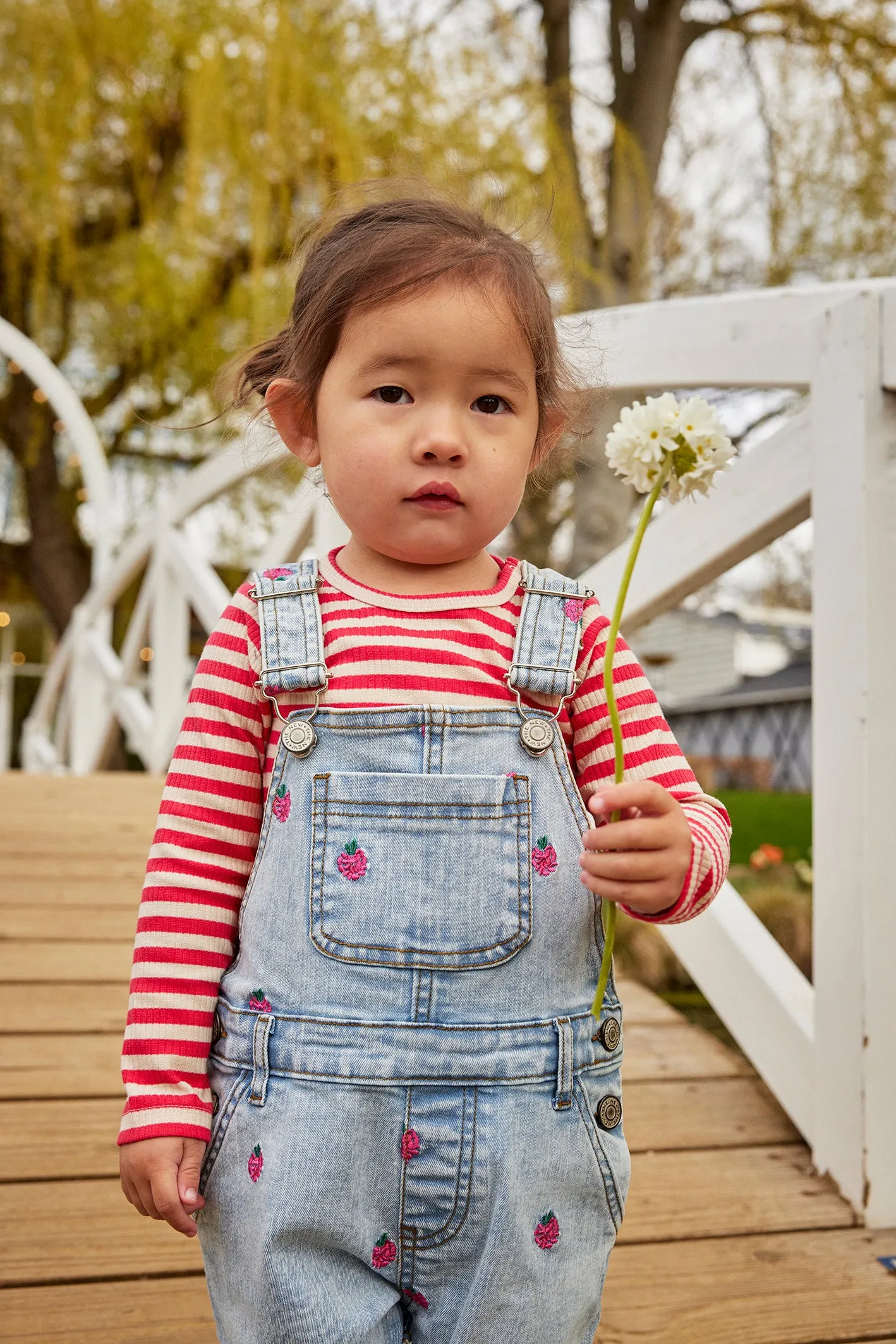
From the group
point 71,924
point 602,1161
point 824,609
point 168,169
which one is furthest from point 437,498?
point 168,169

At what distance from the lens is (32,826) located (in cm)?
304

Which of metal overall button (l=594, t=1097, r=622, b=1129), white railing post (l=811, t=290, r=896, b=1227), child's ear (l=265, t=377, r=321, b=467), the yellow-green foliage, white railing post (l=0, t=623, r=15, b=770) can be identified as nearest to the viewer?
metal overall button (l=594, t=1097, r=622, b=1129)

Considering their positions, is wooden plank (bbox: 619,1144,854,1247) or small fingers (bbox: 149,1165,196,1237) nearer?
small fingers (bbox: 149,1165,196,1237)

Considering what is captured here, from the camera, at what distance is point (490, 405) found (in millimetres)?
1028

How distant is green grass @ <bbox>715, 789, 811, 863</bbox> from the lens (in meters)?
4.95

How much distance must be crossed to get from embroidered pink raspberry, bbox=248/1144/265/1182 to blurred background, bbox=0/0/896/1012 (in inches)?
57.6

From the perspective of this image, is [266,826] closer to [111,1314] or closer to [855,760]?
[111,1314]

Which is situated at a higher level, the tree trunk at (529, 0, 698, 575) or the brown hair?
the tree trunk at (529, 0, 698, 575)

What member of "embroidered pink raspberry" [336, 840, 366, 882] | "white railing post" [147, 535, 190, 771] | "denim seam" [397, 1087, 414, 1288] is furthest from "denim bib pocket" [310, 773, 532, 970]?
"white railing post" [147, 535, 190, 771]

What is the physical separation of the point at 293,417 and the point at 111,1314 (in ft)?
2.98

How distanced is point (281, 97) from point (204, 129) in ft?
1.55

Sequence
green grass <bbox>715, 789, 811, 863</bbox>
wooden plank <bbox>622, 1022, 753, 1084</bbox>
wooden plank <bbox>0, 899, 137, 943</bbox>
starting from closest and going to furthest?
wooden plank <bbox>622, 1022, 753, 1084</bbox>, wooden plank <bbox>0, 899, 137, 943</bbox>, green grass <bbox>715, 789, 811, 863</bbox>

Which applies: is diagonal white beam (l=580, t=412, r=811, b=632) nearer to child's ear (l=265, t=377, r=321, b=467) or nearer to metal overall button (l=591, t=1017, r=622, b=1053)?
child's ear (l=265, t=377, r=321, b=467)

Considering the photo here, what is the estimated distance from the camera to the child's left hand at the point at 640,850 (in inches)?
34.1
